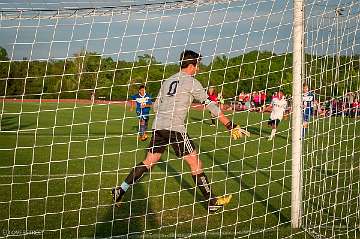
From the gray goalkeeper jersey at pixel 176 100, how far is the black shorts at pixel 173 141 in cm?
7

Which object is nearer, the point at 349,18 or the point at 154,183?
the point at 349,18

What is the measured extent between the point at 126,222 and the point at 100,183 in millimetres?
2442

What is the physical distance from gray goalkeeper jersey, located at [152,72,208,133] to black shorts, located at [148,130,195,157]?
→ 7 centimetres

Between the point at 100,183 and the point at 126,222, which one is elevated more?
the point at 126,222

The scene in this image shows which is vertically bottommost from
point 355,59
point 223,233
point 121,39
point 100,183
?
point 100,183

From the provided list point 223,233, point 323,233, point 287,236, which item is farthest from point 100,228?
point 323,233

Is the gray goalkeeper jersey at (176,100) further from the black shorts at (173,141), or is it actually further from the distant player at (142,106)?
the distant player at (142,106)

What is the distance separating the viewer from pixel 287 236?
5691 mm

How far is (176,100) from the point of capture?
21.1ft

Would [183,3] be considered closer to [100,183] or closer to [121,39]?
[121,39]

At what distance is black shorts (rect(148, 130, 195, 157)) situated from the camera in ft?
Answer: 21.4

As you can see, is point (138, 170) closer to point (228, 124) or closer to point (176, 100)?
point (176, 100)

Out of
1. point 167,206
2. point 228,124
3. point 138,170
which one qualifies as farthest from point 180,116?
point 167,206

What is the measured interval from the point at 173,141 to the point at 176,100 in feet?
1.73
